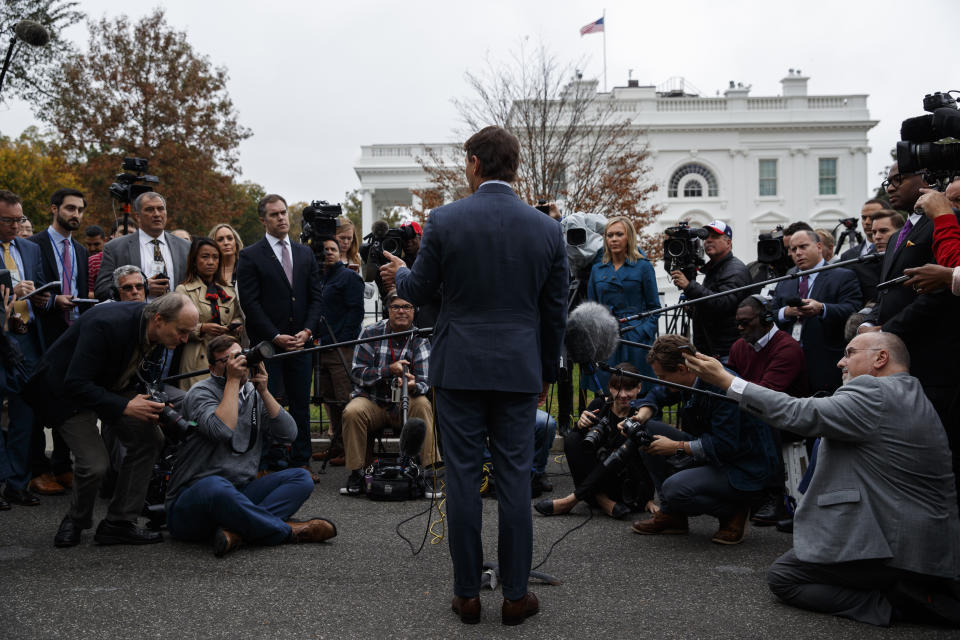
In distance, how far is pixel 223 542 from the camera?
187 inches

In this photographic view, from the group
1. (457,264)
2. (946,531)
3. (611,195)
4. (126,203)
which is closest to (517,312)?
(457,264)

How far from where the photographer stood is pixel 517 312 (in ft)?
12.4

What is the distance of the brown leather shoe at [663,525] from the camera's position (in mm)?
5355

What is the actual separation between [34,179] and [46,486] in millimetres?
26435

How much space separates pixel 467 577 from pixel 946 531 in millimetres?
2130

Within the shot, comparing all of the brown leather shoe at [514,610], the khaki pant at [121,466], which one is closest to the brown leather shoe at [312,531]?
the khaki pant at [121,466]

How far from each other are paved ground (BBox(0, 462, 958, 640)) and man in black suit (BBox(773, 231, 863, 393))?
1.49 metres

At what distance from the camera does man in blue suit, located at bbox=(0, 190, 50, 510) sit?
238 inches

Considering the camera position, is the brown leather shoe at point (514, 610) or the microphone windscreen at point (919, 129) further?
the microphone windscreen at point (919, 129)

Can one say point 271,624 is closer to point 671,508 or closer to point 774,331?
point 671,508

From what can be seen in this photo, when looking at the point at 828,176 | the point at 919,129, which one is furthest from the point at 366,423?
the point at 828,176

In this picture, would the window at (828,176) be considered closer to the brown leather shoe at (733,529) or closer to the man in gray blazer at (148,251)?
the man in gray blazer at (148,251)

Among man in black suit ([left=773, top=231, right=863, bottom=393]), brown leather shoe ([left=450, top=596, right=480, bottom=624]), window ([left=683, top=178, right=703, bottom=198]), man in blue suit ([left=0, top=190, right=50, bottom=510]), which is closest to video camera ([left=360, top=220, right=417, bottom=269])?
brown leather shoe ([left=450, top=596, right=480, bottom=624])

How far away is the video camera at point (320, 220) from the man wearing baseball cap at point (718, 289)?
3094 millimetres
